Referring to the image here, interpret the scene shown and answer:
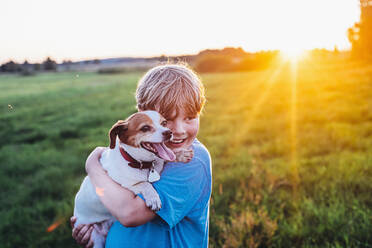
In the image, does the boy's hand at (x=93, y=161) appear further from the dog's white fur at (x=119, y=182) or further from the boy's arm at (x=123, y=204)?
the boy's arm at (x=123, y=204)

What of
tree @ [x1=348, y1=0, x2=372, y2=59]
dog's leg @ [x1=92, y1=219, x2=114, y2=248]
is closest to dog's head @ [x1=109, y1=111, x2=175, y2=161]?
dog's leg @ [x1=92, y1=219, x2=114, y2=248]

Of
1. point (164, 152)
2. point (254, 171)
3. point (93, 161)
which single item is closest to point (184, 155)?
point (164, 152)

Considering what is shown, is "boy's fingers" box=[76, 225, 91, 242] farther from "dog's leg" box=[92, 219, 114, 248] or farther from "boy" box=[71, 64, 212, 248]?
"boy" box=[71, 64, 212, 248]

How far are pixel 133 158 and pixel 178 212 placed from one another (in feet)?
1.84

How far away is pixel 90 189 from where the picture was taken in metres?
2.17

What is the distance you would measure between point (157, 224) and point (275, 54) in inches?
1173

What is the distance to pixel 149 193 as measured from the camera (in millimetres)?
1702

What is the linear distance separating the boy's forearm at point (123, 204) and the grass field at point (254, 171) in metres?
1.12

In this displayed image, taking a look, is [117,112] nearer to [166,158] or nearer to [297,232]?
[297,232]

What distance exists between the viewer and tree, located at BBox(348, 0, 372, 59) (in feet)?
82.9

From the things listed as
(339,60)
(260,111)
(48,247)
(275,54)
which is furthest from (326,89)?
(339,60)

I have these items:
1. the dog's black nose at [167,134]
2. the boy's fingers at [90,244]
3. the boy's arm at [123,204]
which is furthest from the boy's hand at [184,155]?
the boy's fingers at [90,244]

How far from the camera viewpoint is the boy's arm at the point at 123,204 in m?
1.62

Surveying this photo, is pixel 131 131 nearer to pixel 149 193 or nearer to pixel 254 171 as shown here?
pixel 149 193
